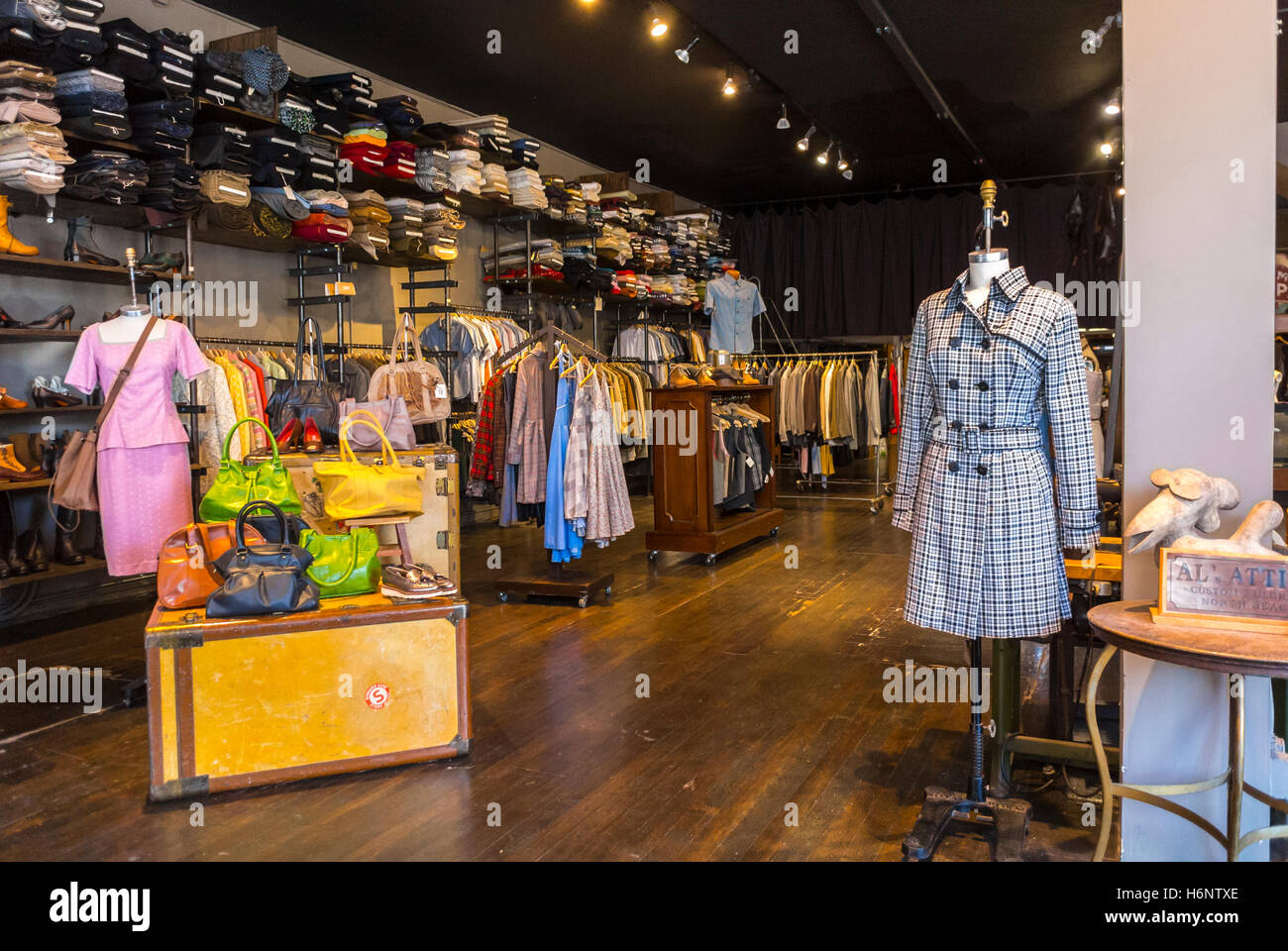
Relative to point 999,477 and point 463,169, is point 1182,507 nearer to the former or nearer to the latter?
point 999,477

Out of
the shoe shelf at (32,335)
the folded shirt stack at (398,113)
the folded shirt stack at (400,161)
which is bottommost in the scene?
the shoe shelf at (32,335)

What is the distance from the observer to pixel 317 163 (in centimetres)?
583

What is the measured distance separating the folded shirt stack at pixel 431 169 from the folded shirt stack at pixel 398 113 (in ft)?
0.89

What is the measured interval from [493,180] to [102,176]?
2.99 m

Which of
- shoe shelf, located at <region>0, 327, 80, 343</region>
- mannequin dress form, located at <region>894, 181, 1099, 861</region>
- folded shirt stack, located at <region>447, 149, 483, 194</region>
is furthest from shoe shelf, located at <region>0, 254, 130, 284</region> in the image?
mannequin dress form, located at <region>894, 181, 1099, 861</region>

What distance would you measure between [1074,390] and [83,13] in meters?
4.63

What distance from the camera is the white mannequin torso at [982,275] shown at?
2.47 metres

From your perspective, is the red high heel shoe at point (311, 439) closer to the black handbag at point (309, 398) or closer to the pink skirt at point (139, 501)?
the black handbag at point (309, 398)

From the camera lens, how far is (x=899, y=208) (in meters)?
10.6

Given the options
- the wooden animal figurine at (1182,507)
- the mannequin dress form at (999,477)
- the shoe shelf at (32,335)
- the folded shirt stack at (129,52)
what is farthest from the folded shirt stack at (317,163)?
the wooden animal figurine at (1182,507)

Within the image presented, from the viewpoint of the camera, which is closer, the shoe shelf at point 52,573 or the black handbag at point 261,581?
the black handbag at point 261,581

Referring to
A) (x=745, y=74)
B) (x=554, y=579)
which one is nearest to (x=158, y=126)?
(x=554, y=579)

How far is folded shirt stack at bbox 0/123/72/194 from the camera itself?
4277mm
